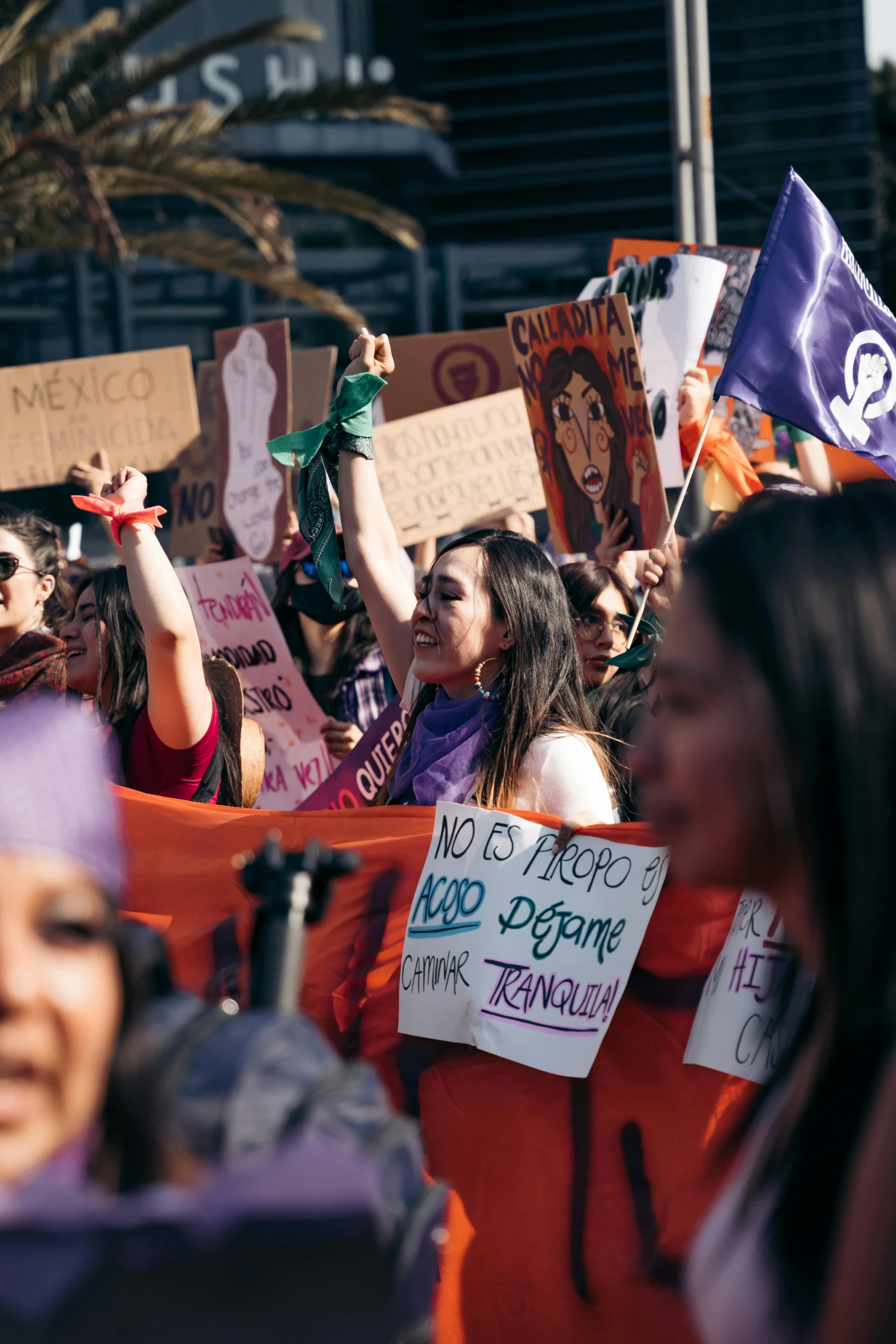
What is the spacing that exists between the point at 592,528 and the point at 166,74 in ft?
22.5

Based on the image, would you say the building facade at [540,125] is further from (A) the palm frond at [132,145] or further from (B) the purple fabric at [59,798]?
(B) the purple fabric at [59,798]

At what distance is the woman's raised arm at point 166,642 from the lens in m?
3.01

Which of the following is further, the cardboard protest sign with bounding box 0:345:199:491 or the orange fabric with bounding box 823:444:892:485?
the cardboard protest sign with bounding box 0:345:199:491

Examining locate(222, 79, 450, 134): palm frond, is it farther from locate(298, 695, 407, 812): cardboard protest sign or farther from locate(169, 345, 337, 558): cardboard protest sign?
locate(298, 695, 407, 812): cardboard protest sign

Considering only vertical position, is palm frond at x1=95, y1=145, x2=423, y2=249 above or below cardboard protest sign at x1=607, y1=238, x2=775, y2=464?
above

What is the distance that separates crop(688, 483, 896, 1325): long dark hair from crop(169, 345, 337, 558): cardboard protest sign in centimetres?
579

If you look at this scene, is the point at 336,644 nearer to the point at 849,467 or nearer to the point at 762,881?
the point at 849,467

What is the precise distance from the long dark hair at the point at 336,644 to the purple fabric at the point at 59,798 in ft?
12.6

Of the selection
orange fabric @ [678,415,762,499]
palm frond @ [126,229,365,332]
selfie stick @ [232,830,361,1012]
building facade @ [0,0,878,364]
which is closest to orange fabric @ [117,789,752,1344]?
selfie stick @ [232,830,361,1012]

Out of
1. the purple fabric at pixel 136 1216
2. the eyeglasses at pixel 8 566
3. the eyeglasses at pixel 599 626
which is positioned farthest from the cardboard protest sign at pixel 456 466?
the purple fabric at pixel 136 1216

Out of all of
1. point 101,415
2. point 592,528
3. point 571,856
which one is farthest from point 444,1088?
point 101,415

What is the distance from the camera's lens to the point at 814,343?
3.92 m

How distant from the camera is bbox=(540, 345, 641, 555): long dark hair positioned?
4680 mm

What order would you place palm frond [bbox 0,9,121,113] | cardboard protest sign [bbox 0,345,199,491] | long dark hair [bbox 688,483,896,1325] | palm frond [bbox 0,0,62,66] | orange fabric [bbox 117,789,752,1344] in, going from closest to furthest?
Answer: long dark hair [bbox 688,483,896,1325] → orange fabric [bbox 117,789,752,1344] → cardboard protest sign [bbox 0,345,199,491] → palm frond [bbox 0,0,62,66] → palm frond [bbox 0,9,121,113]
